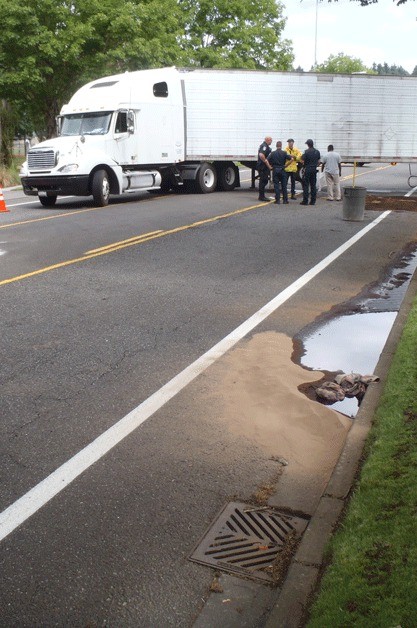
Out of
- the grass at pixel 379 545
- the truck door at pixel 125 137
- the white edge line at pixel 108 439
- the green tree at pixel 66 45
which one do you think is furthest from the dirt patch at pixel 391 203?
the grass at pixel 379 545

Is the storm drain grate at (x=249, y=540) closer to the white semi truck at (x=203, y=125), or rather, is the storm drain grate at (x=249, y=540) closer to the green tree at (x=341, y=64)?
the white semi truck at (x=203, y=125)

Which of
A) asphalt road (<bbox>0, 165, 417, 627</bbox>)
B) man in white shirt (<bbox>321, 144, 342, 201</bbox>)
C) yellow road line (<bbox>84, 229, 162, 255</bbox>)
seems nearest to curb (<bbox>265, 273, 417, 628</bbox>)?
asphalt road (<bbox>0, 165, 417, 627</bbox>)

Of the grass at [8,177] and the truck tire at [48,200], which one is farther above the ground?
the grass at [8,177]

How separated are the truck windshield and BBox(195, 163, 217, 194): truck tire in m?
4.90

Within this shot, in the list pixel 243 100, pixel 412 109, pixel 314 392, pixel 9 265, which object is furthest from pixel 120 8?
pixel 314 392

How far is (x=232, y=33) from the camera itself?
5522 centimetres

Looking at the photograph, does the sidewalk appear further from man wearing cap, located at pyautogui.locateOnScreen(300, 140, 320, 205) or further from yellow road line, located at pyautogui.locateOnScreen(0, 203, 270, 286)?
man wearing cap, located at pyautogui.locateOnScreen(300, 140, 320, 205)

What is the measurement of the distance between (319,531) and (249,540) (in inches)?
15.7

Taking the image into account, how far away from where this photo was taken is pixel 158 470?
4777 millimetres

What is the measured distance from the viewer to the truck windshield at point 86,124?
22.0 m

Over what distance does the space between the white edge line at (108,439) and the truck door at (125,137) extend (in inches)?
573

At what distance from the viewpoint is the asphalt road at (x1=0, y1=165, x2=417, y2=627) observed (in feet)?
11.9

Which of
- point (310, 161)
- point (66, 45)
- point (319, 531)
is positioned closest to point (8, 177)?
point (66, 45)

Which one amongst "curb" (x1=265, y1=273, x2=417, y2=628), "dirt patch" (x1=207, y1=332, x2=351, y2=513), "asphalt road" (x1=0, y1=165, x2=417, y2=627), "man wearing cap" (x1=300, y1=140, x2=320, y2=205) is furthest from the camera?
"man wearing cap" (x1=300, y1=140, x2=320, y2=205)
